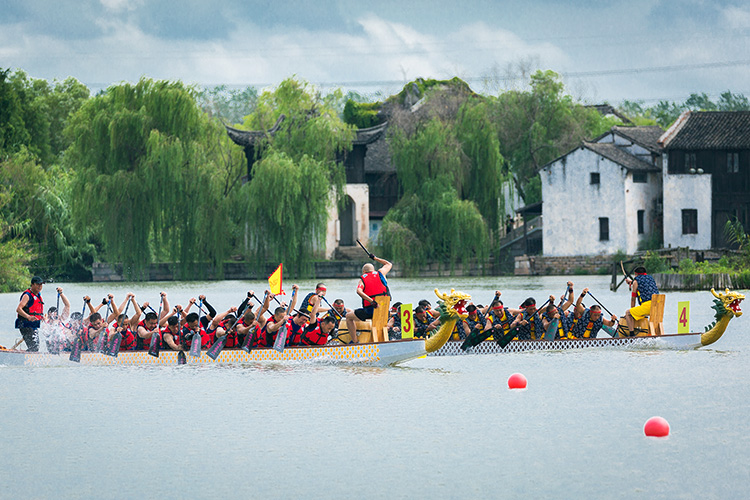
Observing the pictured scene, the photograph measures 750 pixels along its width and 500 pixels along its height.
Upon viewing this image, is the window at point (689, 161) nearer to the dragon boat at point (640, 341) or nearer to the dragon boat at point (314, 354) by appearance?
the dragon boat at point (640, 341)

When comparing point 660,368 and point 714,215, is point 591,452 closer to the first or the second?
point 660,368

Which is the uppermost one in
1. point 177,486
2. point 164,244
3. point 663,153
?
point 663,153

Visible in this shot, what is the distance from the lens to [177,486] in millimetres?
10570

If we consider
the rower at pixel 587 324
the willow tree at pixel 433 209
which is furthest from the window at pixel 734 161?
the rower at pixel 587 324

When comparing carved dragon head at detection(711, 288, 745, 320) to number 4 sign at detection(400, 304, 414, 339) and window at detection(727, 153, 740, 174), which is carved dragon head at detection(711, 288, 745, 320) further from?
window at detection(727, 153, 740, 174)

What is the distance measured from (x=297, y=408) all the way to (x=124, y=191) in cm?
3086

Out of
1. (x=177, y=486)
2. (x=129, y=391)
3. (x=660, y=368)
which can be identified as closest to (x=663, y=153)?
(x=660, y=368)

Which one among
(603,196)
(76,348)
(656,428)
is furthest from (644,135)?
(656,428)

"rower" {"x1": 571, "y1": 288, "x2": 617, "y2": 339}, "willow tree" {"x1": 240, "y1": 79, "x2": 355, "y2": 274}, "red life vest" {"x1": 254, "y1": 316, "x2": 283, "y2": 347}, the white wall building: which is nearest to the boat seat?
"rower" {"x1": 571, "y1": 288, "x2": 617, "y2": 339}

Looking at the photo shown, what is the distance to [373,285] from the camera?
17141 millimetres

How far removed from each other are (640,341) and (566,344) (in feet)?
4.89

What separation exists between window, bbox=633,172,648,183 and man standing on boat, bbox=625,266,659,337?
3746 cm

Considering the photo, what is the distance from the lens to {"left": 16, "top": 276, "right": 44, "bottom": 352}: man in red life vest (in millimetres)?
18656

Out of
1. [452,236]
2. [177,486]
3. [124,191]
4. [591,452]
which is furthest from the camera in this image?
[452,236]
